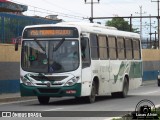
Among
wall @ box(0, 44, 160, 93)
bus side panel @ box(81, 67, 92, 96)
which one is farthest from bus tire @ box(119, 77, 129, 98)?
wall @ box(0, 44, 160, 93)

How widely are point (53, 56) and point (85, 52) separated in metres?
1.31

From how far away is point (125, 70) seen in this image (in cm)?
2766

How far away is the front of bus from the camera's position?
21719mm

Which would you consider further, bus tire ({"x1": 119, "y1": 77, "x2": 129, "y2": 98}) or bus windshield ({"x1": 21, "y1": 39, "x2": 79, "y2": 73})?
bus tire ({"x1": 119, "y1": 77, "x2": 129, "y2": 98})

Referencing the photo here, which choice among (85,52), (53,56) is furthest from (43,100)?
(85,52)

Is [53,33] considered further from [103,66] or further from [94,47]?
[103,66]

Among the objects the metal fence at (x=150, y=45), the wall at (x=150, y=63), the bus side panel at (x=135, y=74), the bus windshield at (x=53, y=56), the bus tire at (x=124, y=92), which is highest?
the bus windshield at (x=53, y=56)

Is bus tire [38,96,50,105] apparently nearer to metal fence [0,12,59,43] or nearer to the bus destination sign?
the bus destination sign

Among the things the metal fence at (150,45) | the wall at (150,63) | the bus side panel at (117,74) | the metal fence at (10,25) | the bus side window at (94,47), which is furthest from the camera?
the metal fence at (150,45)

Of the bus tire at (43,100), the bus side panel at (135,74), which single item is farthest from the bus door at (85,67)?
the bus side panel at (135,74)

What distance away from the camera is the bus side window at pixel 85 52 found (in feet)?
72.7

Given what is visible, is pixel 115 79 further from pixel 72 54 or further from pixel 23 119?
pixel 23 119

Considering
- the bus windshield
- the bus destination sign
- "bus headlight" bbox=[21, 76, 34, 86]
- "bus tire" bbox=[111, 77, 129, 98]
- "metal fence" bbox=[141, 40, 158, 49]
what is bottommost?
"metal fence" bbox=[141, 40, 158, 49]

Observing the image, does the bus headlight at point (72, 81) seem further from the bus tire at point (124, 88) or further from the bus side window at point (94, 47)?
the bus tire at point (124, 88)
